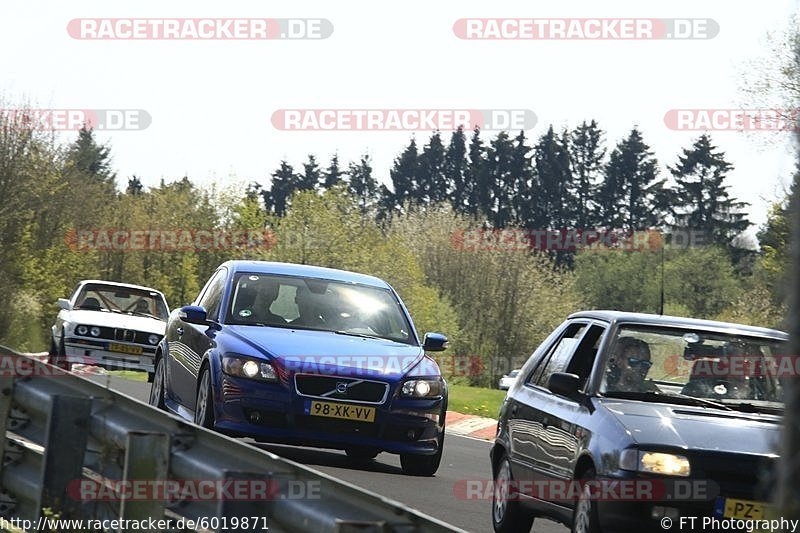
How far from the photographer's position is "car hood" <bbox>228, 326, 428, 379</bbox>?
1249 centimetres

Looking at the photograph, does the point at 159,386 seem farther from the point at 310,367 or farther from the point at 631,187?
the point at 631,187

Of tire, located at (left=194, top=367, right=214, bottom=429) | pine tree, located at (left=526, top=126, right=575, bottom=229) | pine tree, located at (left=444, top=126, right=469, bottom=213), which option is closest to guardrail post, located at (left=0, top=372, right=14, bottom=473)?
tire, located at (left=194, top=367, right=214, bottom=429)

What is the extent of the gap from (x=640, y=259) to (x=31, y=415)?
11878 cm

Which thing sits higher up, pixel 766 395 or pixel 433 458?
pixel 766 395

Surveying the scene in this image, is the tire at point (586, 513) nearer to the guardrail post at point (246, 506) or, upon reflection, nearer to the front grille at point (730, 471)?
the front grille at point (730, 471)

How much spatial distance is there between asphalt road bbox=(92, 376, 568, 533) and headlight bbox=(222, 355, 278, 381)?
94cm

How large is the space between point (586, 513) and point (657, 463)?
55 cm

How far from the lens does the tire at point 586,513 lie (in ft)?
26.0

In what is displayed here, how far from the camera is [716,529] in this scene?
25.0 ft

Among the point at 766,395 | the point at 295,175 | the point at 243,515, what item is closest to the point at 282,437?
the point at 766,395

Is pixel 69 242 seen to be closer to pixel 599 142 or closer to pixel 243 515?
pixel 243 515

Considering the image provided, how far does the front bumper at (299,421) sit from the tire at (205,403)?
121 millimetres

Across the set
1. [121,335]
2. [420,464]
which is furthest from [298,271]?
[121,335]

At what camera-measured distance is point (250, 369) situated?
12391mm
